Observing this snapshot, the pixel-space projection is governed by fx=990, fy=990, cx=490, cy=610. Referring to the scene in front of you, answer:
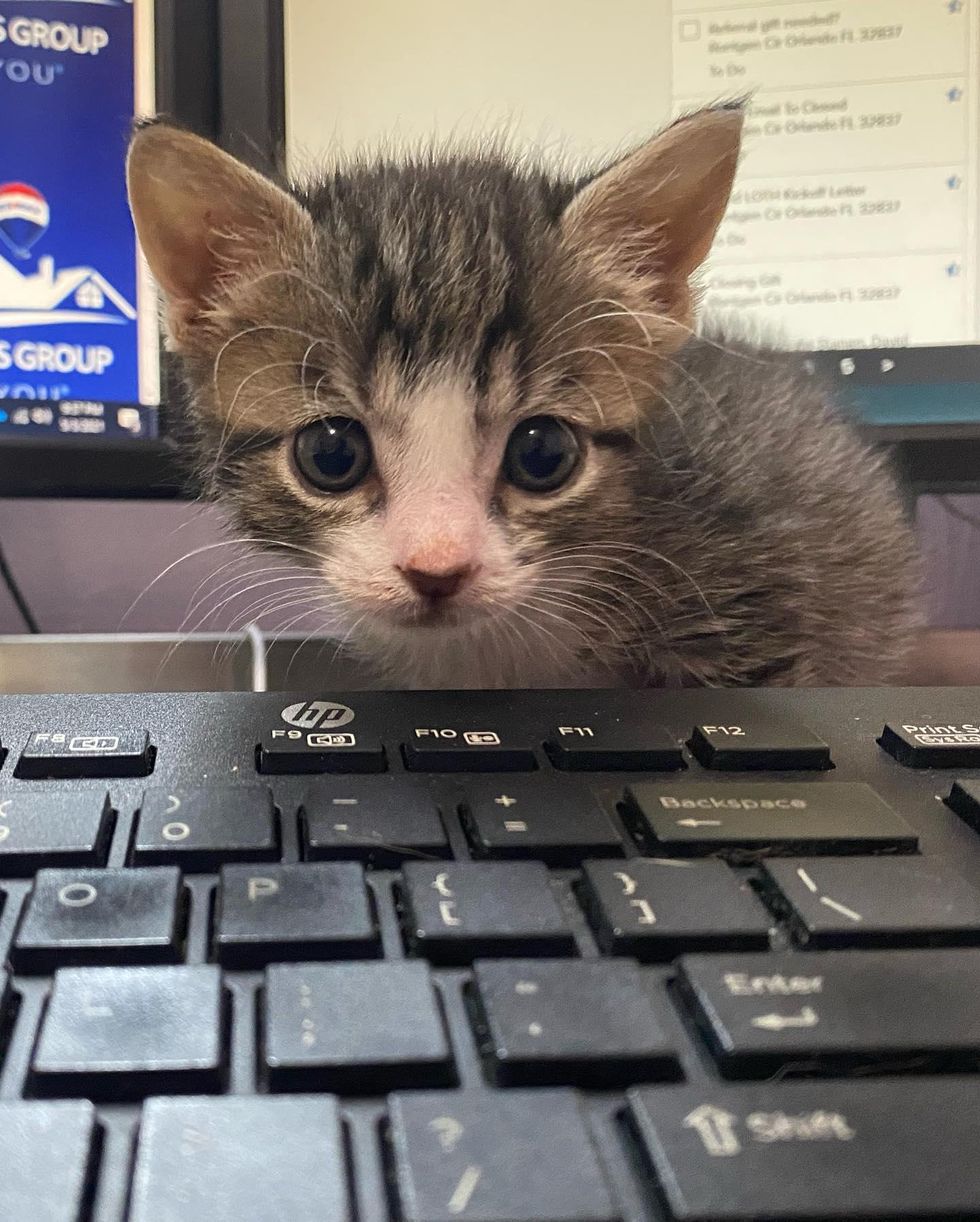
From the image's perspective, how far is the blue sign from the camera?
0.72 m

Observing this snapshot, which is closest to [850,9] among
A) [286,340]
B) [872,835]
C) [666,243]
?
[666,243]

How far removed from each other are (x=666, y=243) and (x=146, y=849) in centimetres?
Answer: 54

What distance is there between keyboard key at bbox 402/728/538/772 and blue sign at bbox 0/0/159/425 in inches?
20.0

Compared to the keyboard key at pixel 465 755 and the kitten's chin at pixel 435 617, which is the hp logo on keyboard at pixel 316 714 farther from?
the kitten's chin at pixel 435 617

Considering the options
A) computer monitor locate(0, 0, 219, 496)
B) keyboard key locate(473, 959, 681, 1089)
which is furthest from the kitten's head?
keyboard key locate(473, 959, 681, 1089)

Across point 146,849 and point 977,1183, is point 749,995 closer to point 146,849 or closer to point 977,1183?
point 977,1183

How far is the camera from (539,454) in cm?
63

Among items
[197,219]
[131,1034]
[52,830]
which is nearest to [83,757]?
[52,830]

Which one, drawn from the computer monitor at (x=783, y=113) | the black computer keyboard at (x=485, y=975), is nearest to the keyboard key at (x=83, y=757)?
the black computer keyboard at (x=485, y=975)

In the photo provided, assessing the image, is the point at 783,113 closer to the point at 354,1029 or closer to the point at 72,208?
the point at 72,208

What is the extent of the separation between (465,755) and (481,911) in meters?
0.11

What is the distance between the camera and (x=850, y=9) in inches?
30.1

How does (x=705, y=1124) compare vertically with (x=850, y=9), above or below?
below

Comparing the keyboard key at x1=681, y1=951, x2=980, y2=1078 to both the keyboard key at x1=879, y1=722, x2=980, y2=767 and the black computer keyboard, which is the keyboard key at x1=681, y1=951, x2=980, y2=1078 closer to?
the black computer keyboard
